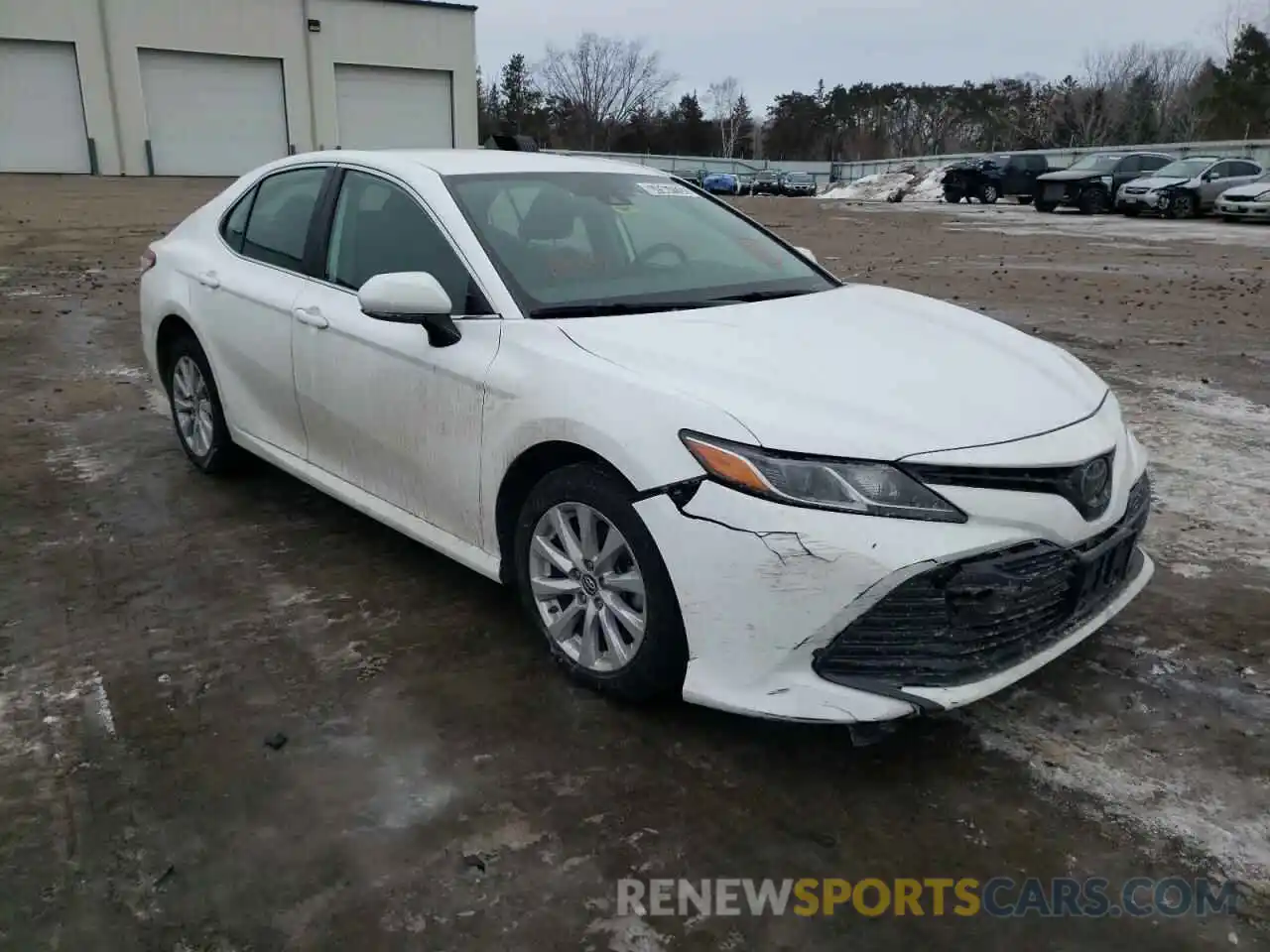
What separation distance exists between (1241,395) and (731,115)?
93750 millimetres

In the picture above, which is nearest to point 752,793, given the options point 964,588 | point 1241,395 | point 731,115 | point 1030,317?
point 964,588

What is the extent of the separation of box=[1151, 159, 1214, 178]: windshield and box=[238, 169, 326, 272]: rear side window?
25.2m

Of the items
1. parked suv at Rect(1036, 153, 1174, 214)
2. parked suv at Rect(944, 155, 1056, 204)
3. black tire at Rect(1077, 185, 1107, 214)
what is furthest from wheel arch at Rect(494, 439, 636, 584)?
parked suv at Rect(944, 155, 1056, 204)

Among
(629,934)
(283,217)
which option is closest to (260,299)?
(283,217)

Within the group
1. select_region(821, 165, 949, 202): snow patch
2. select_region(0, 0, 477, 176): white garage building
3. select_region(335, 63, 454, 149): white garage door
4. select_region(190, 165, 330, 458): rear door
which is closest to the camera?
select_region(190, 165, 330, 458): rear door

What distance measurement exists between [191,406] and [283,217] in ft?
3.85

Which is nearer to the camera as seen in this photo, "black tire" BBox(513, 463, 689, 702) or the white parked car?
"black tire" BBox(513, 463, 689, 702)

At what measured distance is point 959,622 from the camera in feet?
8.25

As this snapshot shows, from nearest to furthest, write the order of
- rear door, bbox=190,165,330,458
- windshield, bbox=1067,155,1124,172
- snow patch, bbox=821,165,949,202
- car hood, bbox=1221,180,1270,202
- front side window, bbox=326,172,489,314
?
front side window, bbox=326,172,489,314, rear door, bbox=190,165,330,458, car hood, bbox=1221,180,1270,202, windshield, bbox=1067,155,1124,172, snow patch, bbox=821,165,949,202

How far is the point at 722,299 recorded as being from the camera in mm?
3475

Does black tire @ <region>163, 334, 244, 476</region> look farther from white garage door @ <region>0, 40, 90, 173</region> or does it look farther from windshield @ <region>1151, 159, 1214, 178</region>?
white garage door @ <region>0, 40, 90, 173</region>

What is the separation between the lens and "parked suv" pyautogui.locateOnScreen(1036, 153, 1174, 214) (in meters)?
26.4

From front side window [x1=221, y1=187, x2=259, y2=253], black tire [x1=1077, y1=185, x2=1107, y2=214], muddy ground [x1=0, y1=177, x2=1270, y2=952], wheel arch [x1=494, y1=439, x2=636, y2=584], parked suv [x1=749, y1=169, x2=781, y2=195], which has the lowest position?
parked suv [x1=749, y1=169, x2=781, y2=195]

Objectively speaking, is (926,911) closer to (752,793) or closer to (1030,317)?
(752,793)
